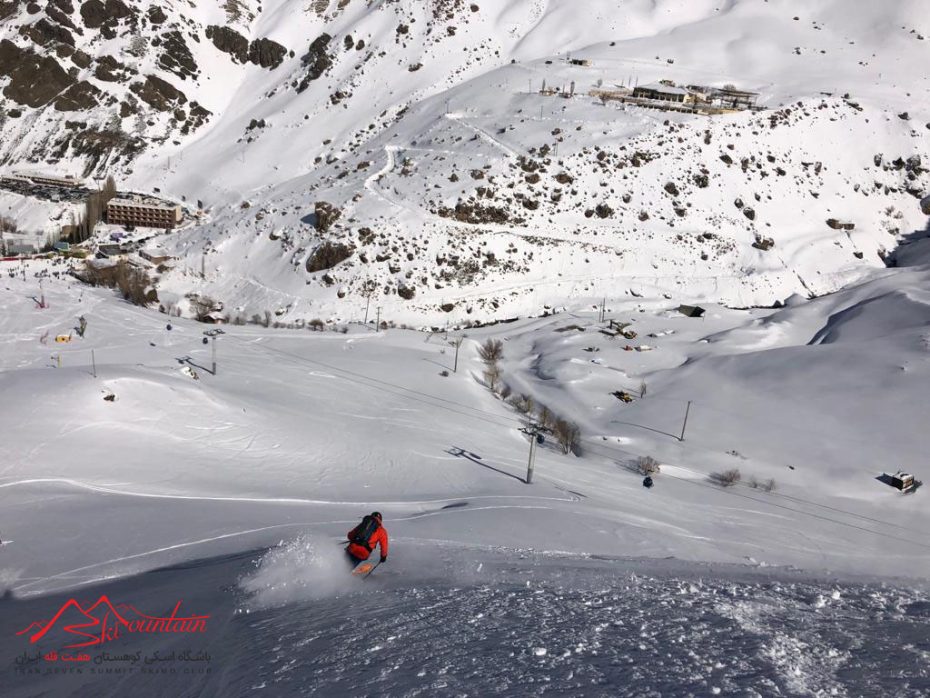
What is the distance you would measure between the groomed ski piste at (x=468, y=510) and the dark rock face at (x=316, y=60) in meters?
67.2

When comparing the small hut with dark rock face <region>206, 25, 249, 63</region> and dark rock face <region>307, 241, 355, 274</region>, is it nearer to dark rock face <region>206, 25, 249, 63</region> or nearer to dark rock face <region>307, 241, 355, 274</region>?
dark rock face <region>307, 241, 355, 274</region>

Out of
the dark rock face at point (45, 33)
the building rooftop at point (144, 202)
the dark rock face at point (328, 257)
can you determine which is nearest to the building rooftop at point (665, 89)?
the dark rock face at point (328, 257)

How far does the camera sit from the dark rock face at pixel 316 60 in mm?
95750

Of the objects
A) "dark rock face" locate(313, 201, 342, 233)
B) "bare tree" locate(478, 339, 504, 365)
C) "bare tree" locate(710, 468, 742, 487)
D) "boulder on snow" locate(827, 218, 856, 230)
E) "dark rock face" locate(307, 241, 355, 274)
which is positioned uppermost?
"boulder on snow" locate(827, 218, 856, 230)

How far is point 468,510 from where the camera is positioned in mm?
17078

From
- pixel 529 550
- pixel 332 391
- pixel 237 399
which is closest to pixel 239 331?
pixel 332 391

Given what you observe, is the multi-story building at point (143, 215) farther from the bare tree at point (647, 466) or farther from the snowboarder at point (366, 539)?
the snowboarder at point (366, 539)

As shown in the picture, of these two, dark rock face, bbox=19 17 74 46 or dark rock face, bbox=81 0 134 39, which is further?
dark rock face, bbox=81 0 134 39

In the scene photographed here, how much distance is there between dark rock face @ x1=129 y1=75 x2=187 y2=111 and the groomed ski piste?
67.3m

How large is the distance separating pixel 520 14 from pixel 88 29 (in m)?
78.1

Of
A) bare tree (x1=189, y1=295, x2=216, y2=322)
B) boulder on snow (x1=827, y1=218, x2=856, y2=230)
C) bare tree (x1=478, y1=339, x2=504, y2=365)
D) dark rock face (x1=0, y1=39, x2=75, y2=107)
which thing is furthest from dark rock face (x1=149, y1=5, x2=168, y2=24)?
boulder on snow (x1=827, y1=218, x2=856, y2=230)

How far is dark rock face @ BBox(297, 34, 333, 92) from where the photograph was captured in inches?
3770

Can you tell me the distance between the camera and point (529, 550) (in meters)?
13.5

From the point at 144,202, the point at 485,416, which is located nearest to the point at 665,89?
the point at 485,416
